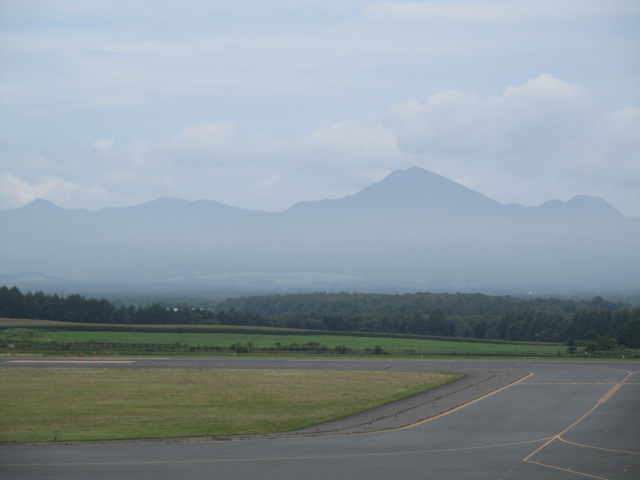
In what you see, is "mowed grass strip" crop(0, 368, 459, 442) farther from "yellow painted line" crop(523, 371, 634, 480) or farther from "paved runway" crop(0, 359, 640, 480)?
"yellow painted line" crop(523, 371, 634, 480)

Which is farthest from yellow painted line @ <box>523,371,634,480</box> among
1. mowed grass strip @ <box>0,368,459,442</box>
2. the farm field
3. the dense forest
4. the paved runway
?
the dense forest

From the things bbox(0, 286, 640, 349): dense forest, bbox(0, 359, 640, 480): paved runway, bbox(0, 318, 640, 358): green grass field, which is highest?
bbox(0, 286, 640, 349): dense forest

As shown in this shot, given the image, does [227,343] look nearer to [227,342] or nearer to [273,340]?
[227,342]

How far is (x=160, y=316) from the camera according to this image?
420 ft

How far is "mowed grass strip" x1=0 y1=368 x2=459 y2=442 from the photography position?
36938mm

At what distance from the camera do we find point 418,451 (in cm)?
3161

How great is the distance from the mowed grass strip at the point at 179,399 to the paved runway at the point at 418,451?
120 inches

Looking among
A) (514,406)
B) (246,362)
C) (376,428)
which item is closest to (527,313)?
(246,362)

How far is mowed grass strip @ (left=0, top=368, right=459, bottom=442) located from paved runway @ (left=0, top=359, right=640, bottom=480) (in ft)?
9.99

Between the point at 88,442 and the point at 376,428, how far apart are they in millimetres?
12662

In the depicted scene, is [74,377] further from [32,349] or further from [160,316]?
[160,316]

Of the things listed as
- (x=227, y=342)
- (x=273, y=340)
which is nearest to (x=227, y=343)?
(x=227, y=342)

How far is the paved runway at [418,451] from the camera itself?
2823 cm

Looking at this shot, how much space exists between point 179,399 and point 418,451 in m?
18.4
